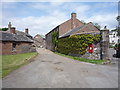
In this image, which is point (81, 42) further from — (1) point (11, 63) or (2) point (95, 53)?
(1) point (11, 63)

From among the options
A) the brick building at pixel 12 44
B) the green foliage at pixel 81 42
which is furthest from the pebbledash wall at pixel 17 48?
the green foliage at pixel 81 42

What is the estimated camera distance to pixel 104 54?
14430 millimetres

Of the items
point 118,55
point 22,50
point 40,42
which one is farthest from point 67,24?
point 40,42

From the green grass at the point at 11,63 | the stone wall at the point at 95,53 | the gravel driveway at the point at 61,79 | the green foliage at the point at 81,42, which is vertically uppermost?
the green foliage at the point at 81,42

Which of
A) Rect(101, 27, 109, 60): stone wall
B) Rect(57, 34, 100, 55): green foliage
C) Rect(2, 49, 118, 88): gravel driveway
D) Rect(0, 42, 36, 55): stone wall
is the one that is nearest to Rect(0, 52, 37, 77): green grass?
Rect(2, 49, 118, 88): gravel driveway

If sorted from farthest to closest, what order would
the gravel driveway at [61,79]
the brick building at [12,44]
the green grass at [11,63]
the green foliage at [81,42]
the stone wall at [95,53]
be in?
the brick building at [12,44] < the green foliage at [81,42] < the stone wall at [95,53] < the green grass at [11,63] < the gravel driveway at [61,79]

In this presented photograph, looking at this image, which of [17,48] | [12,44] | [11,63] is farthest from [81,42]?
Answer: [12,44]

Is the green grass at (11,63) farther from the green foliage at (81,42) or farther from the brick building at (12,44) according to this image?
the green foliage at (81,42)

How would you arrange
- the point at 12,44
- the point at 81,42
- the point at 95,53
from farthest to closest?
the point at 12,44
the point at 81,42
the point at 95,53

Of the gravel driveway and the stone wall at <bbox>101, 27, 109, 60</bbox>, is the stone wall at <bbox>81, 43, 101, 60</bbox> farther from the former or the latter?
the gravel driveway

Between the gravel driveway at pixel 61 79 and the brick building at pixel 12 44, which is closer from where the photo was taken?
the gravel driveway at pixel 61 79

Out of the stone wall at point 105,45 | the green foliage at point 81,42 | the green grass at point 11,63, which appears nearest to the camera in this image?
the green grass at point 11,63

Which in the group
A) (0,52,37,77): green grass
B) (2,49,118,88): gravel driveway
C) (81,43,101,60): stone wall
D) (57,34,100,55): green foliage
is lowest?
(2,49,118,88): gravel driveway

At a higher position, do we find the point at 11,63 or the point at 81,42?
the point at 81,42
